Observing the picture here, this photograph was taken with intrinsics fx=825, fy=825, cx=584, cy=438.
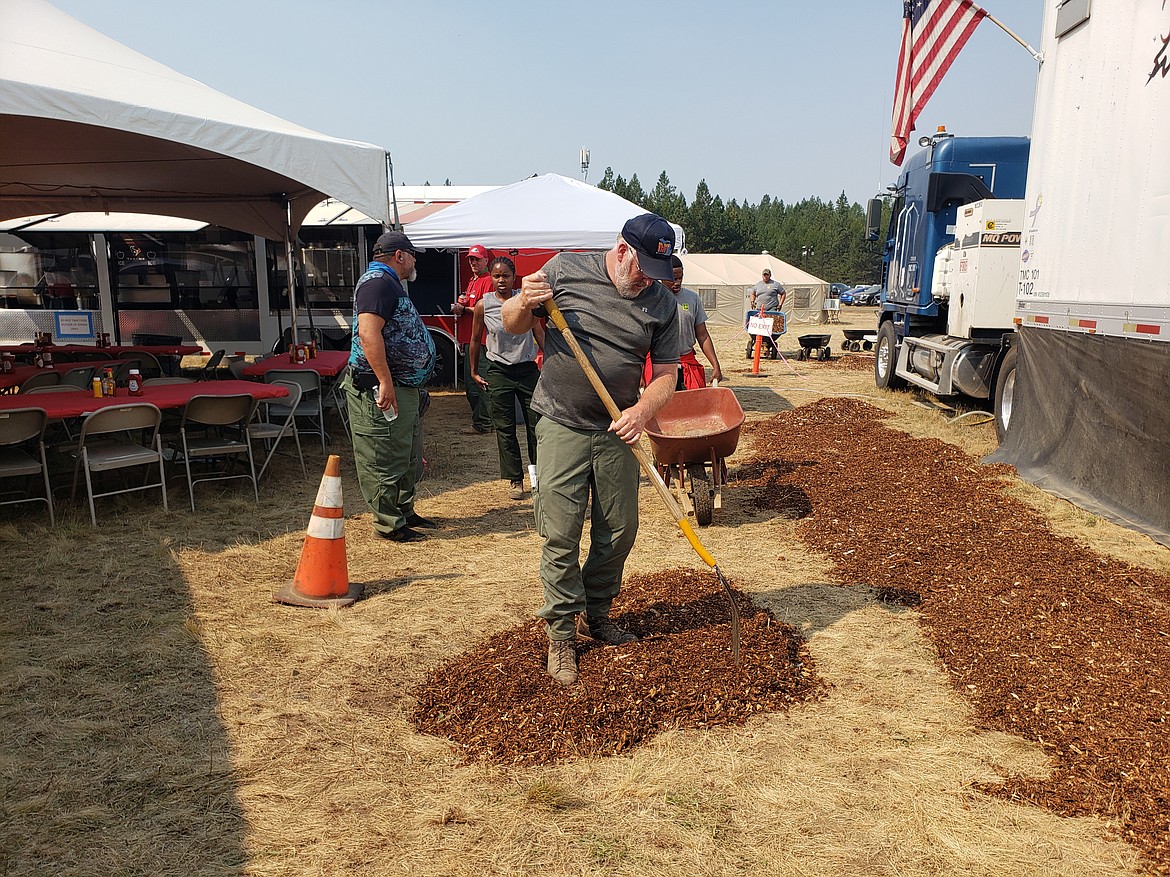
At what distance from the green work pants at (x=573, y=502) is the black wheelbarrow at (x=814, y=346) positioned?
58.7 feet

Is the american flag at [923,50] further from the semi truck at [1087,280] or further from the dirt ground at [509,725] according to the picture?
the dirt ground at [509,725]

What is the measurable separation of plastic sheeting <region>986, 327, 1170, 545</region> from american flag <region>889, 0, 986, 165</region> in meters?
5.60

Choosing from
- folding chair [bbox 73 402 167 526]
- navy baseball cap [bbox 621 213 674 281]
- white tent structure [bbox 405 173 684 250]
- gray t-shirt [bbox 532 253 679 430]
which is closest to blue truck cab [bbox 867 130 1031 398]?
white tent structure [bbox 405 173 684 250]

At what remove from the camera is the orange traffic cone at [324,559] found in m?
4.88

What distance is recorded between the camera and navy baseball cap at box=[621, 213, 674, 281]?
133 inches

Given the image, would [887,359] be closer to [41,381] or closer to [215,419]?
[215,419]

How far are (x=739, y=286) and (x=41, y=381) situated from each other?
3004cm

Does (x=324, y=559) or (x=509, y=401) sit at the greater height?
(x=509, y=401)

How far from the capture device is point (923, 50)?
12.3 m

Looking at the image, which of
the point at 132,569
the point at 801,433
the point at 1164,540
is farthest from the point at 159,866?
the point at 801,433

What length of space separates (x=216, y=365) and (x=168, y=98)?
4.39 metres

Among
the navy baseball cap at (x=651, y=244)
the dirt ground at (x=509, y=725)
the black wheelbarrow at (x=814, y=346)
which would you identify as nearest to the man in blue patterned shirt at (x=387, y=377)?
the dirt ground at (x=509, y=725)

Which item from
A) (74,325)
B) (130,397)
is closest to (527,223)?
(130,397)

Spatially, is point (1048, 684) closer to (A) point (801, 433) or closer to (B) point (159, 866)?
(B) point (159, 866)
